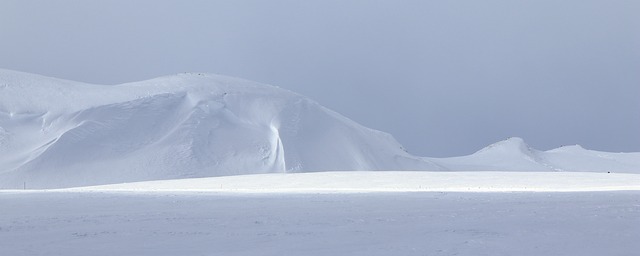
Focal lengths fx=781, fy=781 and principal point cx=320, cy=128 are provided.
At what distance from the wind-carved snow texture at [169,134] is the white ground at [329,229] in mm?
29650

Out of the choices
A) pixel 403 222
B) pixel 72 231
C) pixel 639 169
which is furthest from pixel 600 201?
pixel 639 169

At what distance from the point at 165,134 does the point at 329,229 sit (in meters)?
43.3

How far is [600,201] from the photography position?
906 inches

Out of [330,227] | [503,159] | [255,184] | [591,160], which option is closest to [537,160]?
[503,159]

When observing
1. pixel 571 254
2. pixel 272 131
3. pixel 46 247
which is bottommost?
pixel 571 254

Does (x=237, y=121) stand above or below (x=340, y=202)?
above

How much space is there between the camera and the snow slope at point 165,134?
51875 millimetres

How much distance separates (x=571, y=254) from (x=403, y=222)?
528 cm

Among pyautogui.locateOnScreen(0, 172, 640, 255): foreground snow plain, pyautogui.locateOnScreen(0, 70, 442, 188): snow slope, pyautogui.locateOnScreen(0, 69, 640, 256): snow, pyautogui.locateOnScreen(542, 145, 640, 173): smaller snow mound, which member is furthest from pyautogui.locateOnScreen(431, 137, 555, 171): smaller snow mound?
pyautogui.locateOnScreen(0, 172, 640, 255): foreground snow plain

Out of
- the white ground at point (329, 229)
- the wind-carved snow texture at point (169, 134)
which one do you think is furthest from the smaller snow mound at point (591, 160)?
the white ground at point (329, 229)

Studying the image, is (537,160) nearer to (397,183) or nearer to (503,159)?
(503,159)

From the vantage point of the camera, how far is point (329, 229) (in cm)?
1519

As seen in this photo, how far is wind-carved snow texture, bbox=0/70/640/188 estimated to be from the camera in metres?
51.9

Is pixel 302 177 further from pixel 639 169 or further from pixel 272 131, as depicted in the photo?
pixel 639 169
